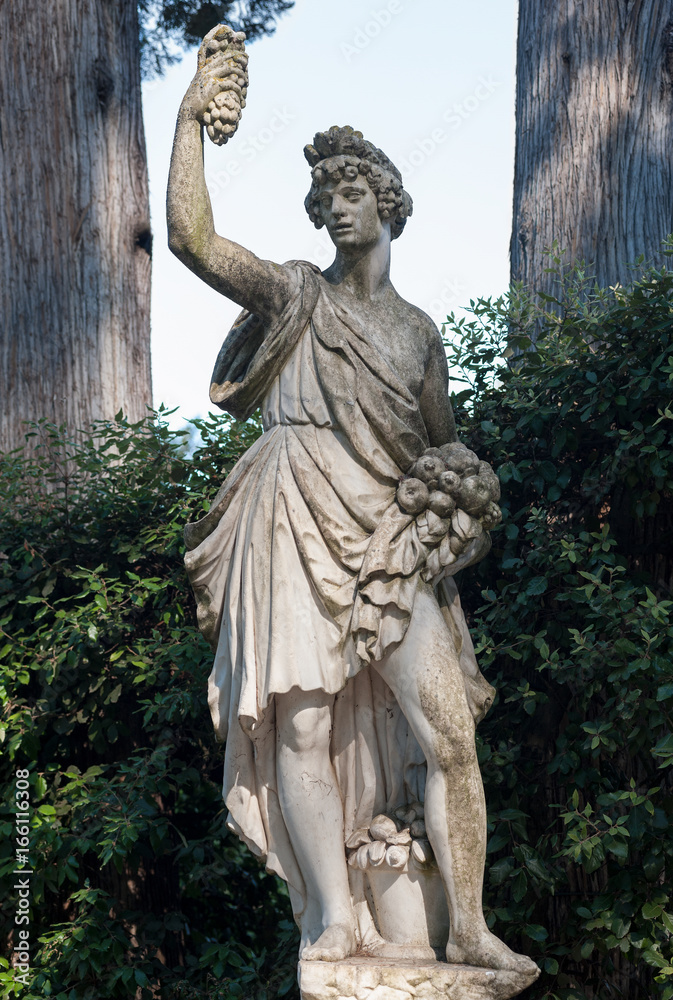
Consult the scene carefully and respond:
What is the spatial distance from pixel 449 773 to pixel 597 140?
3.94 metres

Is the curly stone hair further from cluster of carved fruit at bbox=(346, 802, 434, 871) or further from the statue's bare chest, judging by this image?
cluster of carved fruit at bbox=(346, 802, 434, 871)

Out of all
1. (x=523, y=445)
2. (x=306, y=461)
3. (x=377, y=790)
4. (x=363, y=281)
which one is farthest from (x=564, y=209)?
(x=377, y=790)

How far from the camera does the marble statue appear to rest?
9.98 feet

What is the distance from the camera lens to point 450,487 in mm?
3223

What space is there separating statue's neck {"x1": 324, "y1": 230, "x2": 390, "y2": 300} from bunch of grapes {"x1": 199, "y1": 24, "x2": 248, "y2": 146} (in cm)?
51

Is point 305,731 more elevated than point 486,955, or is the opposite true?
point 305,731

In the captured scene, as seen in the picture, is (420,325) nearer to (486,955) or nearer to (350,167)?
(350,167)

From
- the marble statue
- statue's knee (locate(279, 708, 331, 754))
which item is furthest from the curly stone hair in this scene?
statue's knee (locate(279, 708, 331, 754))

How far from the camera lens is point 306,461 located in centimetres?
322

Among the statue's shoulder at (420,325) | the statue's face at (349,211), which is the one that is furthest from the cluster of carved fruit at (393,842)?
the statue's face at (349,211)

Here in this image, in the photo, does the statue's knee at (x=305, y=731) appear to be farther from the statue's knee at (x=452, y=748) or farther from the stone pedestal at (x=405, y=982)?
the stone pedestal at (x=405, y=982)

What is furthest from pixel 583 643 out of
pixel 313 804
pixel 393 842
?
pixel 313 804

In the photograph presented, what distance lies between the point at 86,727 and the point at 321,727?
92.3 inches

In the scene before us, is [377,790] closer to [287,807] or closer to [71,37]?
[287,807]
